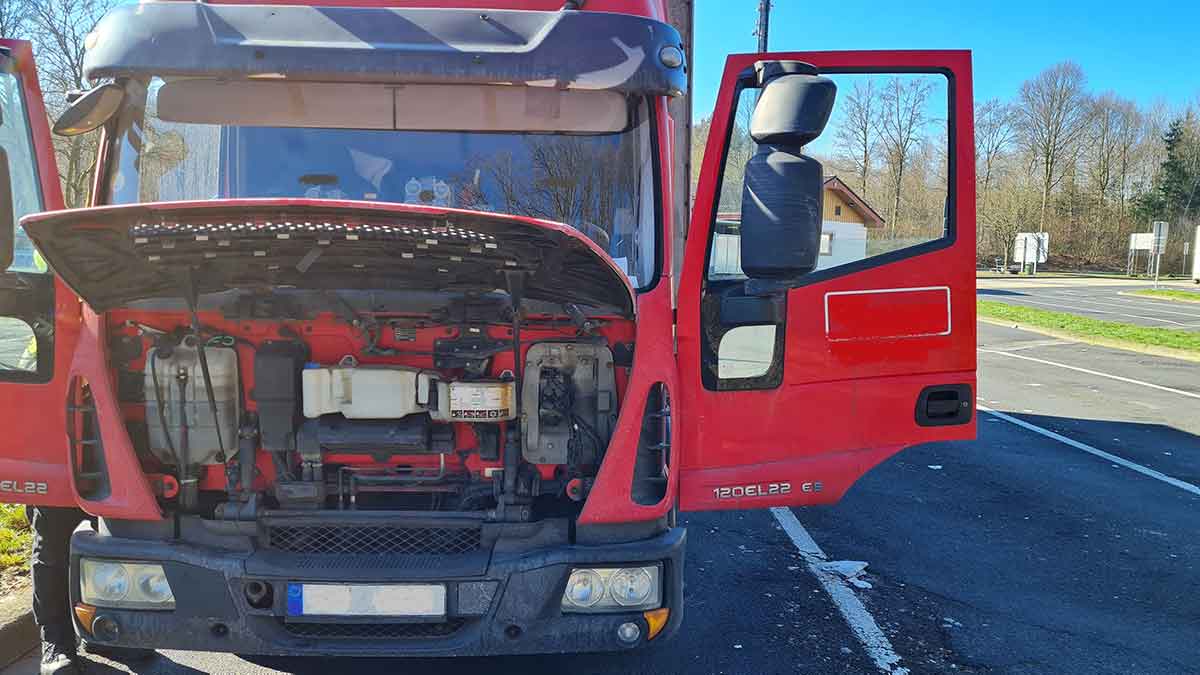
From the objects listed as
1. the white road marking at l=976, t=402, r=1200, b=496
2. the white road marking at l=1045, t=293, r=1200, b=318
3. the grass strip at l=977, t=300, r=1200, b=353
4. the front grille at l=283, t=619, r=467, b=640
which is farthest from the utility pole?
the white road marking at l=1045, t=293, r=1200, b=318

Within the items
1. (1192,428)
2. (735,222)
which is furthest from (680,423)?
(1192,428)

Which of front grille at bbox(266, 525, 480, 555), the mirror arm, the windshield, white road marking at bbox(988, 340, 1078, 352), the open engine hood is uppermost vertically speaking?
the windshield

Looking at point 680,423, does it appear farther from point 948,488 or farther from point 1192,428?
point 1192,428

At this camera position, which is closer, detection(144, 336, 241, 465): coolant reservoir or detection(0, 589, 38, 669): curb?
detection(144, 336, 241, 465): coolant reservoir

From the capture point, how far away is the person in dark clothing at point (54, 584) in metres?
3.43

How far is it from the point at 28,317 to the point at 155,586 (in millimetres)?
1146

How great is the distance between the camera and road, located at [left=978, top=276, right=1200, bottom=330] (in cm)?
2673

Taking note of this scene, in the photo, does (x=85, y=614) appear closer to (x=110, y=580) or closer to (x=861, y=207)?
(x=110, y=580)

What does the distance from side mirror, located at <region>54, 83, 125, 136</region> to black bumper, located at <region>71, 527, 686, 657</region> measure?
56.7 inches

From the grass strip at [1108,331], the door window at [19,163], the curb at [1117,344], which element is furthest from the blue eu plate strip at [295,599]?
the grass strip at [1108,331]

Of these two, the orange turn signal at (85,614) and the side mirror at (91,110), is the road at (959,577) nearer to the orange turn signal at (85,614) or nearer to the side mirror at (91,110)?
the orange turn signal at (85,614)

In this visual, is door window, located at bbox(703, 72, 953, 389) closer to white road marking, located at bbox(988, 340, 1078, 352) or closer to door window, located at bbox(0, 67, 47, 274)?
door window, located at bbox(0, 67, 47, 274)

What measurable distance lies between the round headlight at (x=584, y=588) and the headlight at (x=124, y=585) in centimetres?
130

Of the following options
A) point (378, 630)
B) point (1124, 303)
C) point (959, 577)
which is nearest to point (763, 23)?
point (959, 577)
